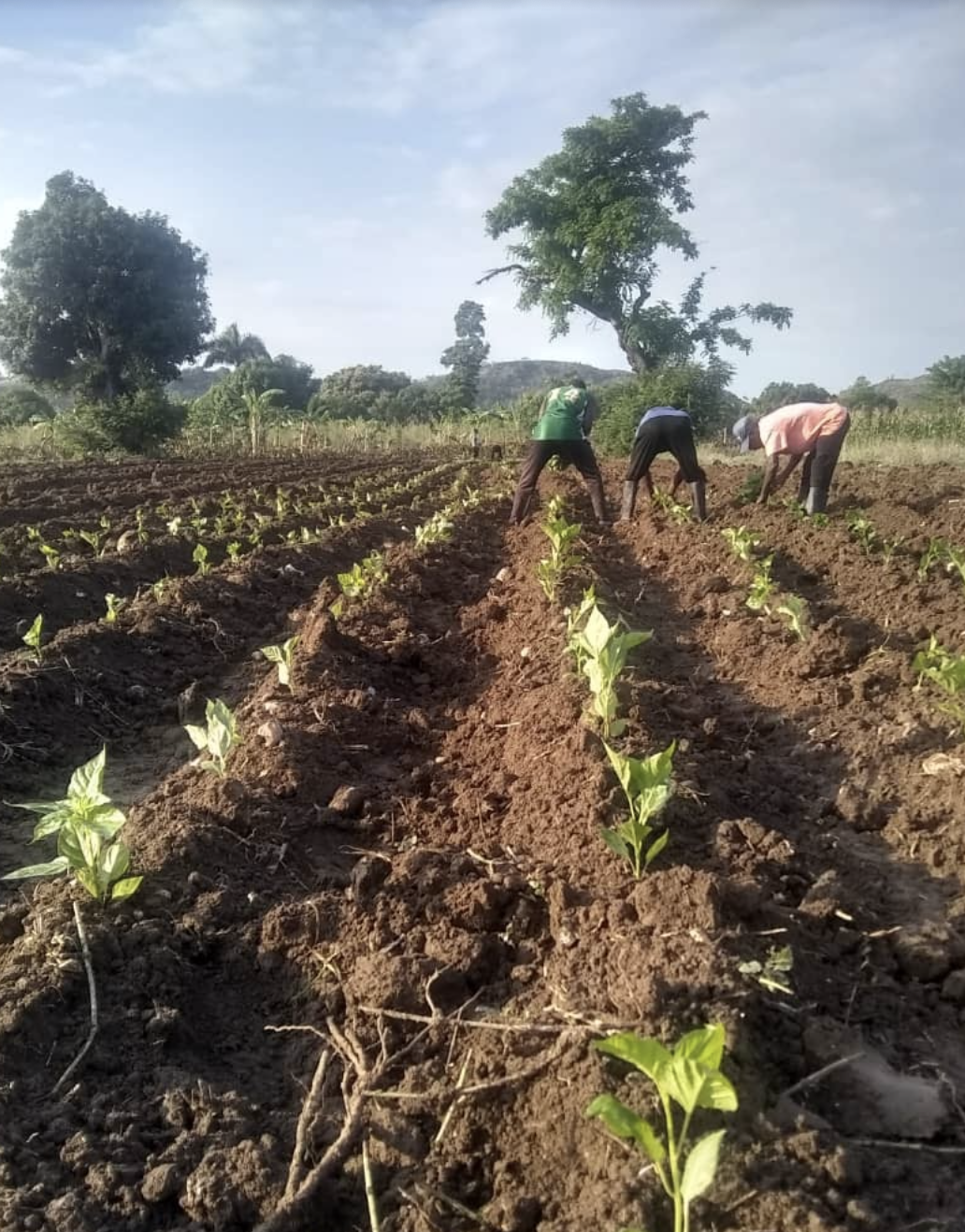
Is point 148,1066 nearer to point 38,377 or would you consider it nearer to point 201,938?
point 201,938

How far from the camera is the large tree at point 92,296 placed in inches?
1227

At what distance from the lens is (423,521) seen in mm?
12039

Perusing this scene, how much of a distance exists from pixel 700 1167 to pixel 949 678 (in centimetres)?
299

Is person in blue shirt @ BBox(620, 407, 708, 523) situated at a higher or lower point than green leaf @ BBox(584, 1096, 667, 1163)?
higher

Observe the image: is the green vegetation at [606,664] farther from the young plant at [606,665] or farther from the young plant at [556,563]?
the young plant at [556,563]

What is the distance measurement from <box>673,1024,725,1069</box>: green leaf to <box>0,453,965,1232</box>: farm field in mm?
288

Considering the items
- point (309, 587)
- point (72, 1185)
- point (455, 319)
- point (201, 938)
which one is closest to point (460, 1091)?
point (72, 1185)

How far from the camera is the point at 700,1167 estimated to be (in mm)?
1525

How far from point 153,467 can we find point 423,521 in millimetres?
9051

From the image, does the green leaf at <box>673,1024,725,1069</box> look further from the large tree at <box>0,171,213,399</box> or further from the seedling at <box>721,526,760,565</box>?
the large tree at <box>0,171,213,399</box>

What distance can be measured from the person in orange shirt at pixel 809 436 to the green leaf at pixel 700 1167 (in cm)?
939

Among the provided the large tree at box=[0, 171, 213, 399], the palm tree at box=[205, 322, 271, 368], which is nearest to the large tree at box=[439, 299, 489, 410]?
the palm tree at box=[205, 322, 271, 368]

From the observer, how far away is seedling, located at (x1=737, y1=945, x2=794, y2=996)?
2.18m

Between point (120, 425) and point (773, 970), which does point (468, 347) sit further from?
point (773, 970)
